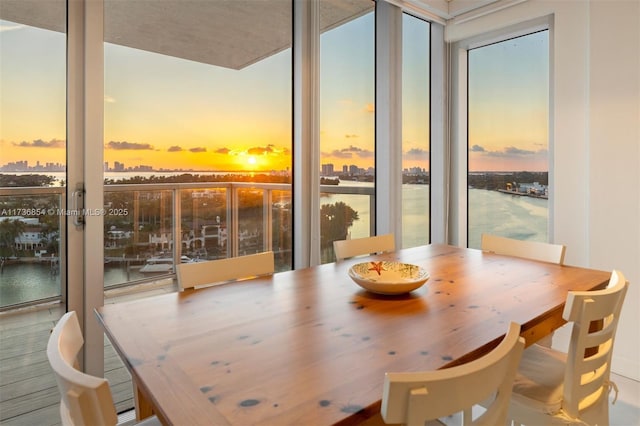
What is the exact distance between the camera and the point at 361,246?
2215 millimetres

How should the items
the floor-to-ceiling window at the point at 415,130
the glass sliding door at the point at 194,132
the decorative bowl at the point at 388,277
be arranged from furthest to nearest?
the floor-to-ceiling window at the point at 415,130, the glass sliding door at the point at 194,132, the decorative bowl at the point at 388,277

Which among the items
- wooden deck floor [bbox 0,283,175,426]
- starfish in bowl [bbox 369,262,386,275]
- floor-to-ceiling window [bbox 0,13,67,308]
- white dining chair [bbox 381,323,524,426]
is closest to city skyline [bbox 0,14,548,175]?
floor-to-ceiling window [bbox 0,13,67,308]

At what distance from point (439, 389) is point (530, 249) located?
179cm

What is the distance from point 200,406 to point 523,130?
10.5ft

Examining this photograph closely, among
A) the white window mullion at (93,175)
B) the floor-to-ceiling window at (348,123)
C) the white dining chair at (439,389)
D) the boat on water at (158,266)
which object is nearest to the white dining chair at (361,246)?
the floor-to-ceiling window at (348,123)

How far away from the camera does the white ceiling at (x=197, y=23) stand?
1.84 m

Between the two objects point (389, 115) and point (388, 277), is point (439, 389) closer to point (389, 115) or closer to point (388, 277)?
point (388, 277)

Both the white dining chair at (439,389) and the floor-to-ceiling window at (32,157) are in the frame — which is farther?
the floor-to-ceiling window at (32,157)

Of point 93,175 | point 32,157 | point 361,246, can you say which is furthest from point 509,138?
point 32,157

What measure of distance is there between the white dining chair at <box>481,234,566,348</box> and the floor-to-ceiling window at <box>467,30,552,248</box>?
959mm

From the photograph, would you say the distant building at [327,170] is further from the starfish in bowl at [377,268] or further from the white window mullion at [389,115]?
the starfish in bowl at [377,268]

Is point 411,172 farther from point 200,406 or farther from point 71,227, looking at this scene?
point 200,406

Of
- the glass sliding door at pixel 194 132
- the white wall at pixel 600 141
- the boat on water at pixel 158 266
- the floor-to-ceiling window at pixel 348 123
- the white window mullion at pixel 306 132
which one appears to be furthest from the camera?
the floor-to-ceiling window at pixel 348 123

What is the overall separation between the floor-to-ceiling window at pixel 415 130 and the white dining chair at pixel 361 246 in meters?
1.08
